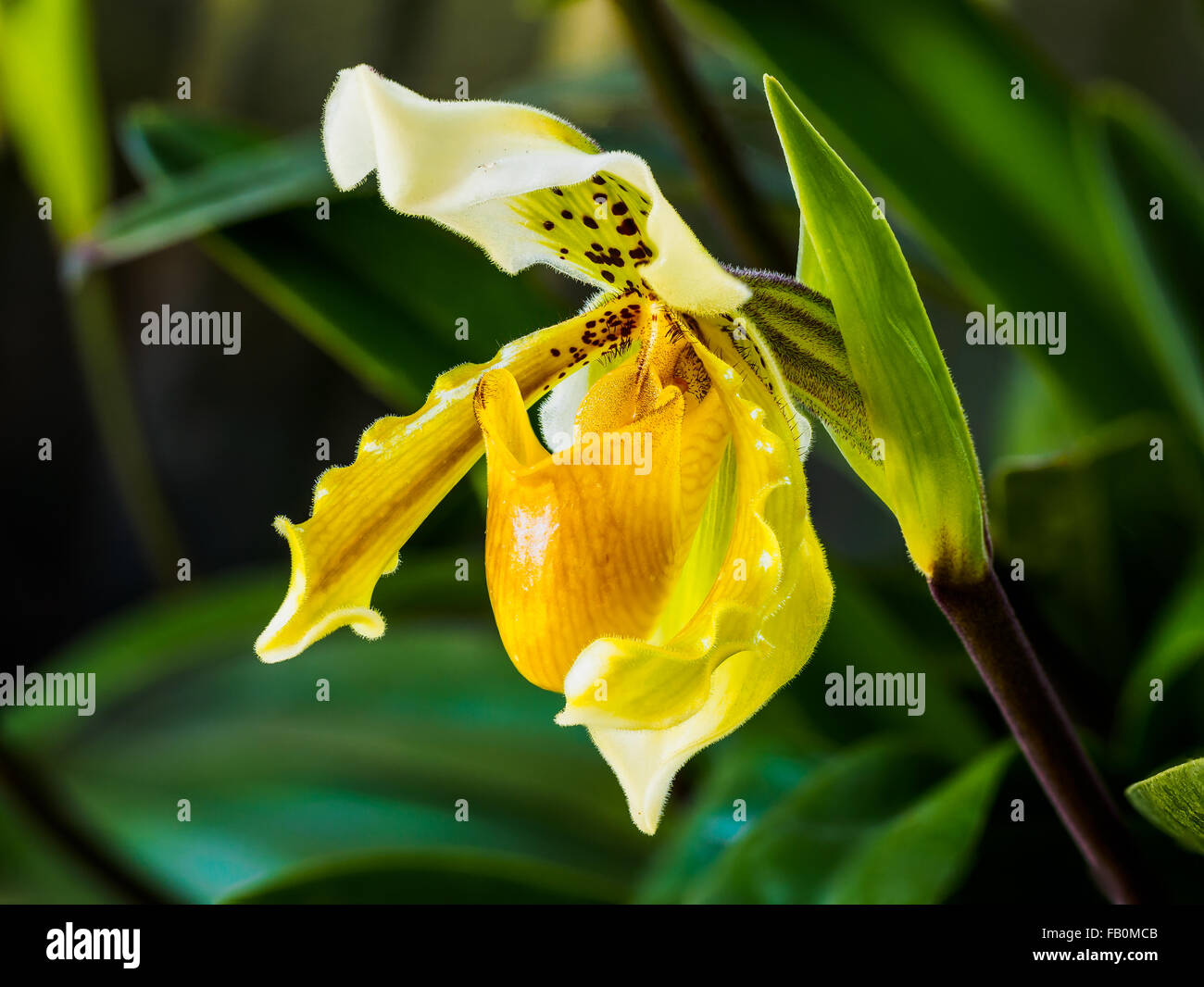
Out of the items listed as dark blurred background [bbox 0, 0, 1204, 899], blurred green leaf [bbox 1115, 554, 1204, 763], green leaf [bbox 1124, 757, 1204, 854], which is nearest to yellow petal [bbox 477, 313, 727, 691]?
green leaf [bbox 1124, 757, 1204, 854]

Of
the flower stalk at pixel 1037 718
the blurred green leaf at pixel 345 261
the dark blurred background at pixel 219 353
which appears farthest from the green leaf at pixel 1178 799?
the dark blurred background at pixel 219 353

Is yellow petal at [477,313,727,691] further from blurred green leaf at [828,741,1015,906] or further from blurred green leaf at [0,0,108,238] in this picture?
blurred green leaf at [0,0,108,238]

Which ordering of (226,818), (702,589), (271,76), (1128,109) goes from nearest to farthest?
(702,589) → (1128,109) → (226,818) → (271,76)

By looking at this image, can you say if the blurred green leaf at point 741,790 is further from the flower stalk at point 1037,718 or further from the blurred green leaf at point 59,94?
the blurred green leaf at point 59,94

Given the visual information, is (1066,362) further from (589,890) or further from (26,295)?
(26,295)

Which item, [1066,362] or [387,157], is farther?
[1066,362]

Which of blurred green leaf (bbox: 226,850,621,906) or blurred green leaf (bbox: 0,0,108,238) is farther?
blurred green leaf (bbox: 0,0,108,238)

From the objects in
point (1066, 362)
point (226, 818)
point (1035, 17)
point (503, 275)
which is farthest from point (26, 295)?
point (1035, 17)
